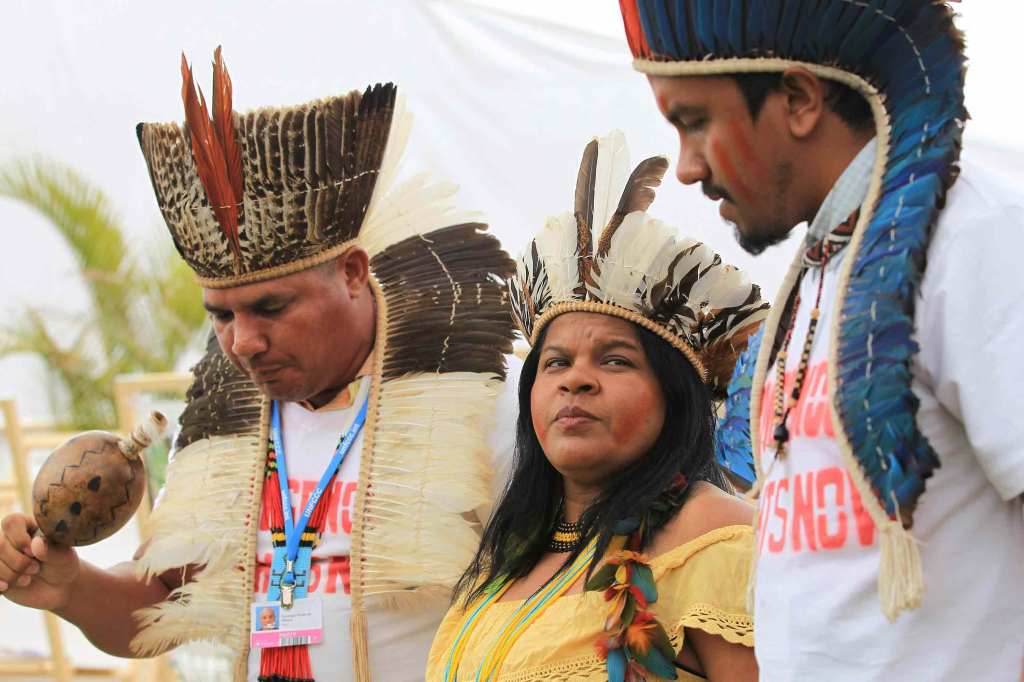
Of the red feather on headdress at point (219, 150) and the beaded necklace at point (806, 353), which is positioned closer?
the beaded necklace at point (806, 353)

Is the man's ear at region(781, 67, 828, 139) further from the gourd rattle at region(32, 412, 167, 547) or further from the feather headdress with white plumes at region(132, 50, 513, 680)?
the gourd rattle at region(32, 412, 167, 547)

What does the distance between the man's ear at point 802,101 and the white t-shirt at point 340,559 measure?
61.5 inches

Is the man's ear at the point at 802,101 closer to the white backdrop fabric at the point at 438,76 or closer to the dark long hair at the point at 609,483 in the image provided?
the dark long hair at the point at 609,483


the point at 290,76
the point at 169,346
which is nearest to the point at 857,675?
the point at 290,76

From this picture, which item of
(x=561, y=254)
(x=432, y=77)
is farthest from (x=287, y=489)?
(x=432, y=77)

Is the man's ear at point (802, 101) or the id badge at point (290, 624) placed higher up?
the man's ear at point (802, 101)

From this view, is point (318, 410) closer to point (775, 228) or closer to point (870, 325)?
point (775, 228)

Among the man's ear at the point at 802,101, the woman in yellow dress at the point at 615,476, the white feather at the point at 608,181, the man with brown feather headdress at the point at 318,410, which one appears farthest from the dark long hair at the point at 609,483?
the man's ear at the point at 802,101

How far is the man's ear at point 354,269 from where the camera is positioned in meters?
3.18

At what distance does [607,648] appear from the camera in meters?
2.17

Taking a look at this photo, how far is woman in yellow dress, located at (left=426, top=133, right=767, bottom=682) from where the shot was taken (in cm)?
222

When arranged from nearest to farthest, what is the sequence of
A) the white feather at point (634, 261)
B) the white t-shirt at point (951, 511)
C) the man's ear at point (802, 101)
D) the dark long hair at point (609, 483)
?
the white t-shirt at point (951, 511)
the man's ear at point (802, 101)
the dark long hair at point (609, 483)
the white feather at point (634, 261)

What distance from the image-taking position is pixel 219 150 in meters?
3.10

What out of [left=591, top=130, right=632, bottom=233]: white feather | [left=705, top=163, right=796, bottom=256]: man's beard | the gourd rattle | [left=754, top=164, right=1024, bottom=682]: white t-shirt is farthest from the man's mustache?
the gourd rattle
